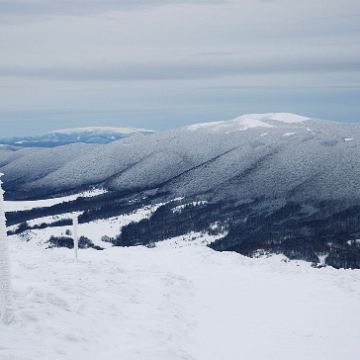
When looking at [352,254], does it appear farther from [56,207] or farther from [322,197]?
[56,207]

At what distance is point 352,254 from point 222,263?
3872cm

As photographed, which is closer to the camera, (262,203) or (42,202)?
(262,203)

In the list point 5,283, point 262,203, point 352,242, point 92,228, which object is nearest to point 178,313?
point 5,283

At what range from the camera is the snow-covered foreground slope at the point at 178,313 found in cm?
1264

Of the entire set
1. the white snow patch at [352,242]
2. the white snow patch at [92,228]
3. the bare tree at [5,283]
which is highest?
the bare tree at [5,283]

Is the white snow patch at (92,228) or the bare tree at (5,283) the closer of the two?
the bare tree at (5,283)

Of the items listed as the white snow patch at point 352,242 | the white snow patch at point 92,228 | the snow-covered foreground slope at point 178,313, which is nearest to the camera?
the snow-covered foreground slope at point 178,313

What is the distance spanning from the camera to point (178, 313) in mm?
16734

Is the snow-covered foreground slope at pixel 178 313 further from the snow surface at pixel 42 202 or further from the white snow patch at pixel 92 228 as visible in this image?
the snow surface at pixel 42 202

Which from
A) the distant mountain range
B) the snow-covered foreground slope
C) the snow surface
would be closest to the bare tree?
the snow-covered foreground slope

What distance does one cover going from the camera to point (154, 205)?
14325cm

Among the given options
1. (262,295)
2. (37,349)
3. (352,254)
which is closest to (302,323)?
(262,295)

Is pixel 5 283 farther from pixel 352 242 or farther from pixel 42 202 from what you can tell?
pixel 42 202

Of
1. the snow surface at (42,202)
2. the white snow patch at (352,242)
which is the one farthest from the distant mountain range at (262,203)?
the snow surface at (42,202)
